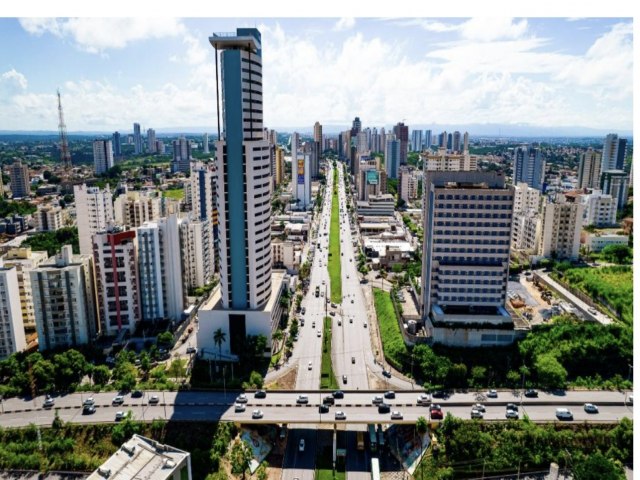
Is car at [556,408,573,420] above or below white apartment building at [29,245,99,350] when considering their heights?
below

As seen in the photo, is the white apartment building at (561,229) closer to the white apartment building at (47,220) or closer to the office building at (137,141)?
the white apartment building at (47,220)

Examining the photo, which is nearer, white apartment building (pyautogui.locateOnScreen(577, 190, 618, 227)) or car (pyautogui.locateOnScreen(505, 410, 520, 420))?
car (pyautogui.locateOnScreen(505, 410, 520, 420))

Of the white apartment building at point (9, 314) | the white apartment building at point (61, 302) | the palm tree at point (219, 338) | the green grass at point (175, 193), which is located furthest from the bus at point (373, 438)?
the green grass at point (175, 193)

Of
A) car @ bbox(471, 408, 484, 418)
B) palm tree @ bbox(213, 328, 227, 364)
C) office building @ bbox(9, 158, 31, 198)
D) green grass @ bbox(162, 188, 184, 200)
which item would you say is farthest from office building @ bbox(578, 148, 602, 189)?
office building @ bbox(9, 158, 31, 198)

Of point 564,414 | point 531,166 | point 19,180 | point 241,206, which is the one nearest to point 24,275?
point 241,206

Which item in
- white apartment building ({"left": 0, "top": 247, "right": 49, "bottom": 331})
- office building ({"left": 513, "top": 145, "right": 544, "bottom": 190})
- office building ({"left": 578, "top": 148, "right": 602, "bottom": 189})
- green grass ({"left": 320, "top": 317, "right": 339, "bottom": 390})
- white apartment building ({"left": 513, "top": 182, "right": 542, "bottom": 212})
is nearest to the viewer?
green grass ({"left": 320, "top": 317, "right": 339, "bottom": 390})

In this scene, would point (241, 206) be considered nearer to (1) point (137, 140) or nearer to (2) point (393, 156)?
(2) point (393, 156)

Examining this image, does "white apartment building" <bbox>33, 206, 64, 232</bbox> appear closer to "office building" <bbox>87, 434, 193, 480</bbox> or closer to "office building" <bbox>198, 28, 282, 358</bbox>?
"office building" <bbox>198, 28, 282, 358</bbox>

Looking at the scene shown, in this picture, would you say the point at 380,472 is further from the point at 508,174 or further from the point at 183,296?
the point at 508,174
